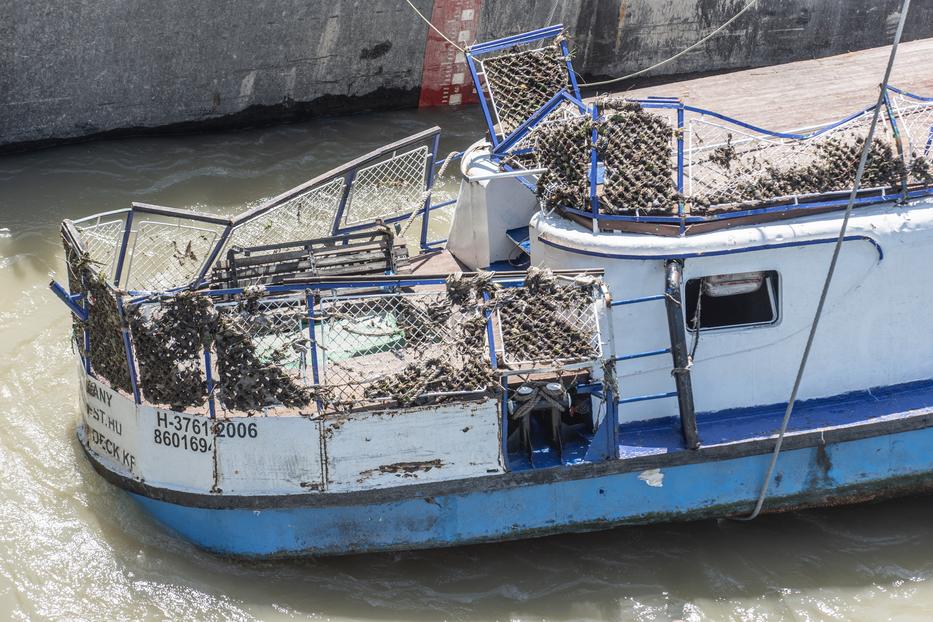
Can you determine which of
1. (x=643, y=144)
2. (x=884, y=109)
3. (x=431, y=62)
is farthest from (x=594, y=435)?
(x=431, y=62)

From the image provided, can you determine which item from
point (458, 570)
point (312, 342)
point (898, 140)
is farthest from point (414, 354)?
point (898, 140)

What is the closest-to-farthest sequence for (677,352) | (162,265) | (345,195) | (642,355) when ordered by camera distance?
(642,355) < (677,352) < (345,195) < (162,265)

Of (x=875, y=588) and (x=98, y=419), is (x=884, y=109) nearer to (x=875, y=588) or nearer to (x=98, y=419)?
(x=875, y=588)

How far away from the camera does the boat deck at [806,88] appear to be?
31.4 feet

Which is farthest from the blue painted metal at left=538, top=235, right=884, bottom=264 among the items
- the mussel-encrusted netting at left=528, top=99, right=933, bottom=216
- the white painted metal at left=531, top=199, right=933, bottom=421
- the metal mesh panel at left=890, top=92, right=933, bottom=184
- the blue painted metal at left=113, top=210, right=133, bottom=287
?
the blue painted metal at left=113, top=210, right=133, bottom=287

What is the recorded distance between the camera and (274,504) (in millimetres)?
8164

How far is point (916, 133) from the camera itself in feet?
29.5

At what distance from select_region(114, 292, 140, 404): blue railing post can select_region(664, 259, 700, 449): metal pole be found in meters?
4.07

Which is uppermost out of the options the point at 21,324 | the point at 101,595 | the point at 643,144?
the point at 643,144

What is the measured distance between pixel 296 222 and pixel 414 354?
246cm

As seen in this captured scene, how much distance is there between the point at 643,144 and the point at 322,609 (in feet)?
14.6

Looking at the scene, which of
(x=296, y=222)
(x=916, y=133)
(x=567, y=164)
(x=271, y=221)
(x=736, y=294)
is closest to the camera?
(x=567, y=164)

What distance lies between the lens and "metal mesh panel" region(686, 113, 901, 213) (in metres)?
8.34

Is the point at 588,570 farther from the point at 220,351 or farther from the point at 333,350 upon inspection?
the point at 220,351
